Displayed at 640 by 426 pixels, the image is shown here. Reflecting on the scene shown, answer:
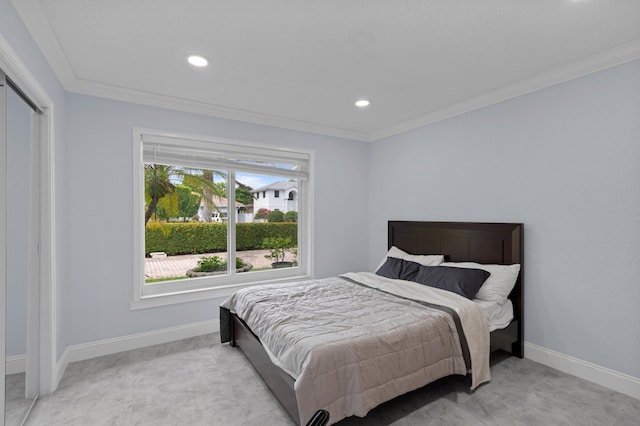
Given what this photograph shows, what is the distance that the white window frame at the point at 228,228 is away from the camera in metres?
3.15

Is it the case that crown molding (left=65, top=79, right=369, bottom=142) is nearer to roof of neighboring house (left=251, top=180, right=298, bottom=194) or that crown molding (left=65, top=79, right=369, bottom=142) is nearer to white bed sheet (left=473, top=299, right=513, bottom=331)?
roof of neighboring house (left=251, top=180, right=298, bottom=194)

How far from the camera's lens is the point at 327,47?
226 cm

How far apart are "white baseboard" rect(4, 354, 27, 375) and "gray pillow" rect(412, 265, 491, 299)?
3.17m

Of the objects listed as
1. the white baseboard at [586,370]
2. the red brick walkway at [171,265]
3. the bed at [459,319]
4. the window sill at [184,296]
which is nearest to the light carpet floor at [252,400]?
the white baseboard at [586,370]

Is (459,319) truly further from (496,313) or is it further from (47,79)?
(47,79)

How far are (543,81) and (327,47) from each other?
195 cm

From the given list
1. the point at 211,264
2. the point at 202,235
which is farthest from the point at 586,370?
the point at 202,235

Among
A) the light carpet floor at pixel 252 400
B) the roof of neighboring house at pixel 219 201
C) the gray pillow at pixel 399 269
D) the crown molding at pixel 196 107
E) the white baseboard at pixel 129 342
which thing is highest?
the crown molding at pixel 196 107

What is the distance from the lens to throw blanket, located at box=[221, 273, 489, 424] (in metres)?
1.77

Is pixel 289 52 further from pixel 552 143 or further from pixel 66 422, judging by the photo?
pixel 66 422

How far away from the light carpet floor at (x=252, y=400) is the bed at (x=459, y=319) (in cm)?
16

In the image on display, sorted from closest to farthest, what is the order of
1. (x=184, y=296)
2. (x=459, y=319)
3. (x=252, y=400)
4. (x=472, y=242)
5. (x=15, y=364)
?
(x=15, y=364) < (x=252, y=400) < (x=459, y=319) < (x=472, y=242) < (x=184, y=296)

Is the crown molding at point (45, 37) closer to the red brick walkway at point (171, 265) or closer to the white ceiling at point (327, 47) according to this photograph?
the white ceiling at point (327, 47)

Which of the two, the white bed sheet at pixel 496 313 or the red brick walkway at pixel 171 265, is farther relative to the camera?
the red brick walkway at pixel 171 265
